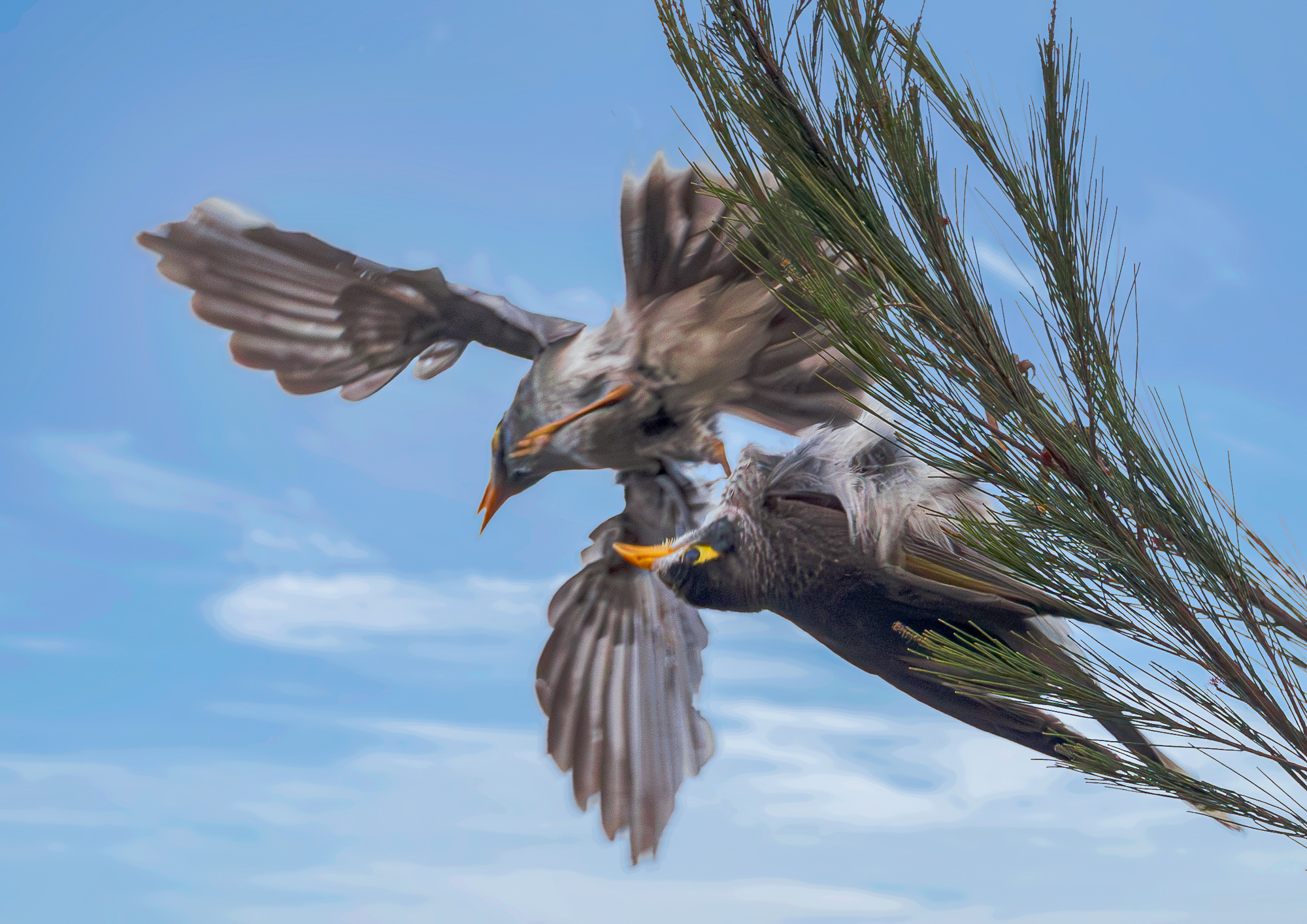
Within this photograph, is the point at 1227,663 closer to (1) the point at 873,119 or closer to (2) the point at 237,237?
(1) the point at 873,119

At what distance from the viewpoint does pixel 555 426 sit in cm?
126

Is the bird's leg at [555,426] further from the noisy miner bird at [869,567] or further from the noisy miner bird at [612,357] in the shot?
the noisy miner bird at [869,567]

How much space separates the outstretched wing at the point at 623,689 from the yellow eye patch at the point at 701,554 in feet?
1.07

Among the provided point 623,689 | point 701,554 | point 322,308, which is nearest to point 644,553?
point 701,554

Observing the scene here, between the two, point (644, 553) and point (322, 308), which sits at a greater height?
point (322, 308)

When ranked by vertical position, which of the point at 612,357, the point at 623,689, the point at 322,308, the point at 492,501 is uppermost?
the point at 322,308

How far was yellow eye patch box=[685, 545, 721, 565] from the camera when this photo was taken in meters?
1.18

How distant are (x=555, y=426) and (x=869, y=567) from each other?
43cm

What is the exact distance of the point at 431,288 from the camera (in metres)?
1.33

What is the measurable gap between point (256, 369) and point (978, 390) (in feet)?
3.22

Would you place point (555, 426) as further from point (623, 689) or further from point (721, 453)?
point (623, 689)

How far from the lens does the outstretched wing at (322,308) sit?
129 cm

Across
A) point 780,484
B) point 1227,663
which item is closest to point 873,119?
point 780,484

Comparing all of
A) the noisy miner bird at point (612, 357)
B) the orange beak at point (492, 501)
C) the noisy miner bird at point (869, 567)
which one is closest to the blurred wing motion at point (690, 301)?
the noisy miner bird at point (612, 357)
